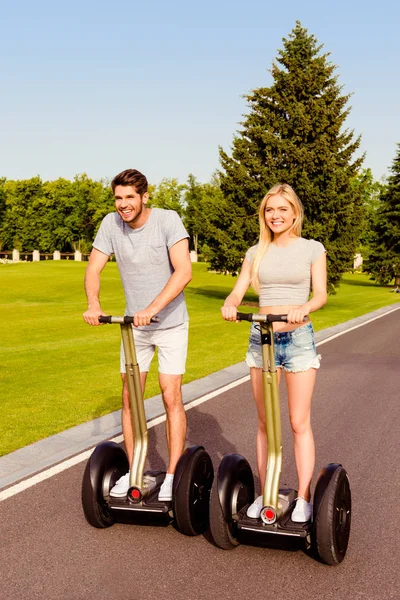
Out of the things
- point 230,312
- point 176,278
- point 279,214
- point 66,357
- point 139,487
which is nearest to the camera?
point 230,312

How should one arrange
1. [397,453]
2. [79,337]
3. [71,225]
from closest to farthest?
1. [397,453]
2. [79,337]
3. [71,225]

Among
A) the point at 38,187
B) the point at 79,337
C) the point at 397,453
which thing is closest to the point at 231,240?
the point at 79,337

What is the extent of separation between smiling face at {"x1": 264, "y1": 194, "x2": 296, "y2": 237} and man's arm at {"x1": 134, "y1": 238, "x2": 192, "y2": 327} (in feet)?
1.82

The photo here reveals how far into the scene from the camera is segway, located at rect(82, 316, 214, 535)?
4.25 metres

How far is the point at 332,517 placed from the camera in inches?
153

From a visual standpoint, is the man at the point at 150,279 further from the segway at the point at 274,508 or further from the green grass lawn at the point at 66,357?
the green grass lawn at the point at 66,357

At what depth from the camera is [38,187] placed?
9781 cm

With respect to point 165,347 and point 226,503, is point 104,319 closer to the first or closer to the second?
point 165,347

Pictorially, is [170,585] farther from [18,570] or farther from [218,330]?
[218,330]

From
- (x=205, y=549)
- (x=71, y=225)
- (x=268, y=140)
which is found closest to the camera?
(x=205, y=549)

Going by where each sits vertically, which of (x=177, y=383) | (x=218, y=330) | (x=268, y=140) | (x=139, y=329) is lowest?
(x=218, y=330)

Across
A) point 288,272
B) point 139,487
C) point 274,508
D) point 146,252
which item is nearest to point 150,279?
point 146,252

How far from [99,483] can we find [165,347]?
3.08ft

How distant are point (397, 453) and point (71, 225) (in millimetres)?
89876
